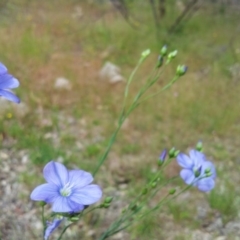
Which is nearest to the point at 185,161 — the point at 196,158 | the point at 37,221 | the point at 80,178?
the point at 196,158

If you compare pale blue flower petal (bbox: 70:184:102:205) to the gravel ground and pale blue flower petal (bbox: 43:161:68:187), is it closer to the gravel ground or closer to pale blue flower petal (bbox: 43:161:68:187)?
pale blue flower petal (bbox: 43:161:68:187)

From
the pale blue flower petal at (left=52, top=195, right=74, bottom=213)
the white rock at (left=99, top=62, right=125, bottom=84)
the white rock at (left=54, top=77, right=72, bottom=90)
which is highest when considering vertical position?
the pale blue flower petal at (left=52, top=195, right=74, bottom=213)

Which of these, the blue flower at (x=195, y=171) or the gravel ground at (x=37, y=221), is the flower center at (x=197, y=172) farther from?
the gravel ground at (x=37, y=221)

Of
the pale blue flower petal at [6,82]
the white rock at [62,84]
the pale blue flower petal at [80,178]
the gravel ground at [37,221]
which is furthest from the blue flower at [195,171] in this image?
the white rock at [62,84]

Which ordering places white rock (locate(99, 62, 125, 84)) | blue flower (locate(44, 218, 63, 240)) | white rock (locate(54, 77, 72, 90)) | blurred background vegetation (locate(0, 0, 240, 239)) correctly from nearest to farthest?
blue flower (locate(44, 218, 63, 240))
blurred background vegetation (locate(0, 0, 240, 239))
white rock (locate(54, 77, 72, 90))
white rock (locate(99, 62, 125, 84))

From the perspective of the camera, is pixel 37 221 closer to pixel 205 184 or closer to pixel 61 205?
pixel 205 184

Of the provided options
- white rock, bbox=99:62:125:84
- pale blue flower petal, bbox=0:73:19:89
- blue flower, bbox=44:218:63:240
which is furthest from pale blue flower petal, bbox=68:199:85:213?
white rock, bbox=99:62:125:84
